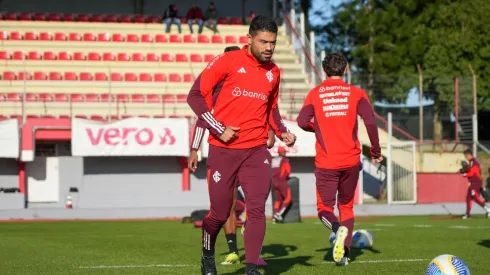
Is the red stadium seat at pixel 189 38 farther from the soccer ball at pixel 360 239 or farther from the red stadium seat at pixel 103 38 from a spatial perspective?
the soccer ball at pixel 360 239

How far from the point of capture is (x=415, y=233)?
51.3 ft

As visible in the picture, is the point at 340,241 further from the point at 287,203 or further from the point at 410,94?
the point at 410,94

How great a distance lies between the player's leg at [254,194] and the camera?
7771 millimetres

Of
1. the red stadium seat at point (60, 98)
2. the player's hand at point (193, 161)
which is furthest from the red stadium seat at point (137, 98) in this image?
the player's hand at point (193, 161)

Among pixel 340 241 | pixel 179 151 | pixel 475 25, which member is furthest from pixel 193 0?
pixel 340 241

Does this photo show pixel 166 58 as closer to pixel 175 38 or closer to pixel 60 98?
pixel 175 38

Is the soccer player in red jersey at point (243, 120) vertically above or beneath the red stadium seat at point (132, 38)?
beneath

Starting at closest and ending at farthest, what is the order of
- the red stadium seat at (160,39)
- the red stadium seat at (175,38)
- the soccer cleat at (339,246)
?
the soccer cleat at (339,246)
the red stadium seat at (160,39)
the red stadium seat at (175,38)

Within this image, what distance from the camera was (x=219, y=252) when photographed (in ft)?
38.8

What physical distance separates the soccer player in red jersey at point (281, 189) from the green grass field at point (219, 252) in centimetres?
452

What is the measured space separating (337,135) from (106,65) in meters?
24.1

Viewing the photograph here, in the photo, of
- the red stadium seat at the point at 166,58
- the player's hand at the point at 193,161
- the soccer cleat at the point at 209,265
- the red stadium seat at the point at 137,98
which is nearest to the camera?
the player's hand at the point at 193,161

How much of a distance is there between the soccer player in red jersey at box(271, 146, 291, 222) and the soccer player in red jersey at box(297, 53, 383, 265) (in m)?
11.4

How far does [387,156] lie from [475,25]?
12.8m
